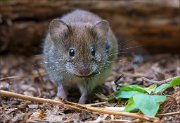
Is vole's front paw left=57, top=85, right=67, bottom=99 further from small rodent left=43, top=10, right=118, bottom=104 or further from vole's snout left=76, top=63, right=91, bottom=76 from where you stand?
vole's snout left=76, top=63, right=91, bottom=76

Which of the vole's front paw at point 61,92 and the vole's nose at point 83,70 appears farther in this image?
the vole's front paw at point 61,92

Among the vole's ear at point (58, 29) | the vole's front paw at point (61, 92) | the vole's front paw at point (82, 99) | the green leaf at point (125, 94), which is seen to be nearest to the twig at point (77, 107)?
the green leaf at point (125, 94)

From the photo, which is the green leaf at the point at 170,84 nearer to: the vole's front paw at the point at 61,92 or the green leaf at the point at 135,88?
the green leaf at the point at 135,88

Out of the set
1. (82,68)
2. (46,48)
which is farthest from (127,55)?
(82,68)

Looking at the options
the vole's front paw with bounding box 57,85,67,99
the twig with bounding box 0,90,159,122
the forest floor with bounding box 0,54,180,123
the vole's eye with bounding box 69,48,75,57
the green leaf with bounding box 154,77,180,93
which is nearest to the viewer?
the twig with bounding box 0,90,159,122

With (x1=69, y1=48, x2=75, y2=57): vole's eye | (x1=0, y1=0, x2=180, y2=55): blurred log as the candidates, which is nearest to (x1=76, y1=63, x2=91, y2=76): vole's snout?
(x1=69, y1=48, x2=75, y2=57): vole's eye

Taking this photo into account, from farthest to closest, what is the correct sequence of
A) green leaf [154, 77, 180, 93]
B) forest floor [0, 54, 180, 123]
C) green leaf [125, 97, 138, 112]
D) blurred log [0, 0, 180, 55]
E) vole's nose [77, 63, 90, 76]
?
blurred log [0, 0, 180, 55] → vole's nose [77, 63, 90, 76] → green leaf [154, 77, 180, 93] → forest floor [0, 54, 180, 123] → green leaf [125, 97, 138, 112]

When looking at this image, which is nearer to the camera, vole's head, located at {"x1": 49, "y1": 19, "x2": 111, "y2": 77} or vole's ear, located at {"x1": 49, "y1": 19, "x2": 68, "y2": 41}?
vole's head, located at {"x1": 49, "y1": 19, "x2": 111, "y2": 77}

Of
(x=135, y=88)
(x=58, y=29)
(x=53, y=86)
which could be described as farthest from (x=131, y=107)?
(x=53, y=86)

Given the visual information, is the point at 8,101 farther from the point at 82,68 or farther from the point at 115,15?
the point at 115,15

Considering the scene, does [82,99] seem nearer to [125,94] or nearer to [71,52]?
[71,52]
